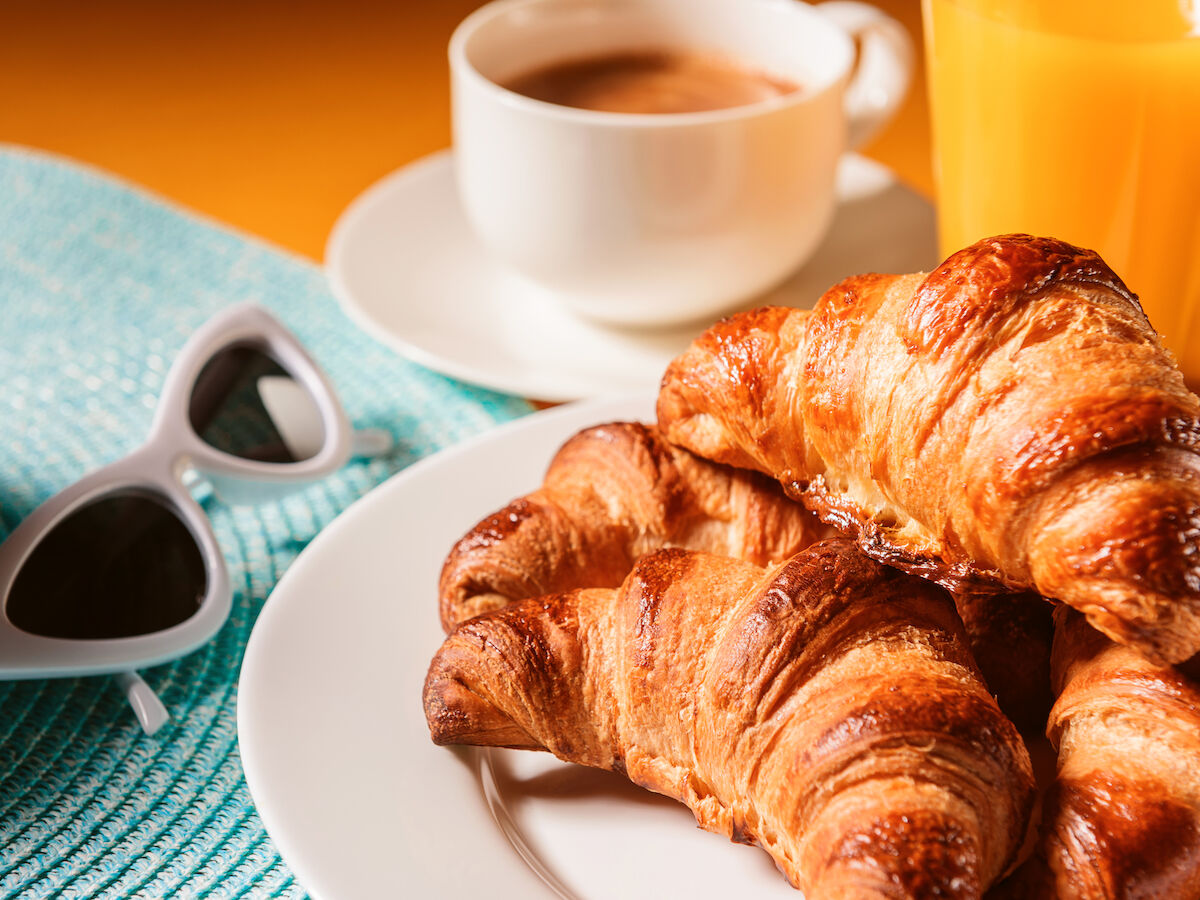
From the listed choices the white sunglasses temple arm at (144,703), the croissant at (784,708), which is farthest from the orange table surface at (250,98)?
the croissant at (784,708)

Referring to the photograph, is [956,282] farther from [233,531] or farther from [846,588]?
[233,531]

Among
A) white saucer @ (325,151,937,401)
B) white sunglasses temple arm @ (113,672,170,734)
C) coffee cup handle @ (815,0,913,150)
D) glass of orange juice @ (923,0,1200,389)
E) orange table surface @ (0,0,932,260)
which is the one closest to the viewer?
white sunglasses temple arm @ (113,672,170,734)

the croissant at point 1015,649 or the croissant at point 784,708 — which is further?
the croissant at point 1015,649

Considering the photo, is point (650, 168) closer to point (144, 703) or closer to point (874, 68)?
point (874, 68)

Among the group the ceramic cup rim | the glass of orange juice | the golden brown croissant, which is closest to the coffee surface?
the ceramic cup rim

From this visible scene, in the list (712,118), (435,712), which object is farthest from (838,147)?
(435,712)

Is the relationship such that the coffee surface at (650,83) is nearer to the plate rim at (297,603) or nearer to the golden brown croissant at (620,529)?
the plate rim at (297,603)

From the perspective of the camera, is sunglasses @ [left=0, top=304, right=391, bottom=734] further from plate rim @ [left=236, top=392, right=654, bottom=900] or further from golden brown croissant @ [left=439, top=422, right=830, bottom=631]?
golden brown croissant @ [left=439, top=422, right=830, bottom=631]
